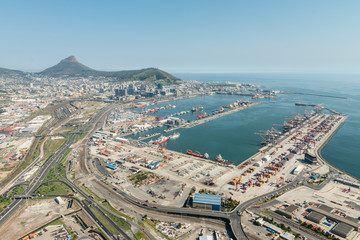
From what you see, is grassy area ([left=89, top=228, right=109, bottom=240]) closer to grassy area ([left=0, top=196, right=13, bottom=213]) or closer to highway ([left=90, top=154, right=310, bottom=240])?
highway ([left=90, top=154, right=310, bottom=240])

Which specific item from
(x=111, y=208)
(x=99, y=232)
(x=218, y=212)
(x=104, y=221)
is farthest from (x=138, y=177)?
(x=218, y=212)

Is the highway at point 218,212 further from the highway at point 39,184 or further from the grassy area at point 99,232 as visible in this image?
the grassy area at point 99,232

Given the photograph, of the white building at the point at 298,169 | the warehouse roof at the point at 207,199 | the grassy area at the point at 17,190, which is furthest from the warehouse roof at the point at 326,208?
the grassy area at the point at 17,190

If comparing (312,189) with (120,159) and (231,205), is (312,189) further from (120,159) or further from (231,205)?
(120,159)

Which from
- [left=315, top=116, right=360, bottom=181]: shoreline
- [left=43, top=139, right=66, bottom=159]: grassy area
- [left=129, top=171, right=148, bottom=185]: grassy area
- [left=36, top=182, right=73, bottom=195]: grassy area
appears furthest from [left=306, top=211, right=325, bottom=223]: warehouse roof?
[left=43, top=139, right=66, bottom=159]: grassy area

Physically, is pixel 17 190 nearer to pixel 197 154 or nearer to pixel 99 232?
pixel 99 232

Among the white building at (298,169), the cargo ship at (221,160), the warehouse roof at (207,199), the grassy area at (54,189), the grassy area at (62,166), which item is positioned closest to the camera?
the warehouse roof at (207,199)
